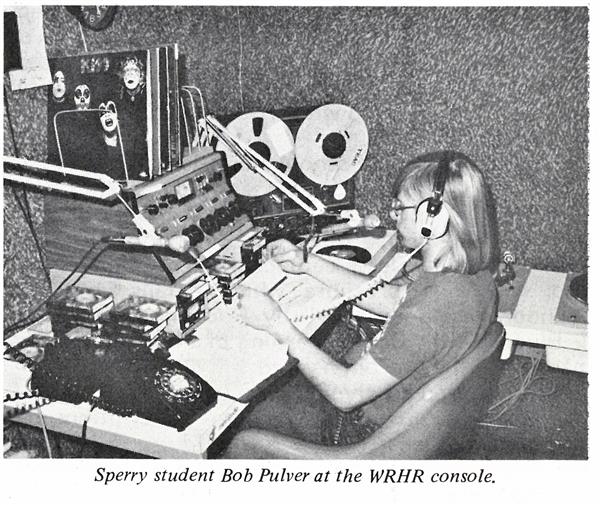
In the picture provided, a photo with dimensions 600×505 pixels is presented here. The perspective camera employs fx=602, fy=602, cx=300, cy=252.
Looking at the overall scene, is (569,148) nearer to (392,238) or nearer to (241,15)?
(392,238)

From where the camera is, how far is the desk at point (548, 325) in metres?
1.48

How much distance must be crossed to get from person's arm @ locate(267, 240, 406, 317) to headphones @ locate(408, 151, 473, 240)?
0.35m

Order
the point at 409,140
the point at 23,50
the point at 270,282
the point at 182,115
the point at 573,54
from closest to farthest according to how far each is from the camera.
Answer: the point at 23,50 < the point at 270,282 < the point at 573,54 < the point at 182,115 < the point at 409,140

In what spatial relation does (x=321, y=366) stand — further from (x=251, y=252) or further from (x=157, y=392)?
(x=251, y=252)

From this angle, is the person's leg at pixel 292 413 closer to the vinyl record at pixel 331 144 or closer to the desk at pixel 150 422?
the desk at pixel 150 422

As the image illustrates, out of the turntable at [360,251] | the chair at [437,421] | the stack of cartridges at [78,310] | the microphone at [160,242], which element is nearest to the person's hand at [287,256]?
the turntable at [360,251]

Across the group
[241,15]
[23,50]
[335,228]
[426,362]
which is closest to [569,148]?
[335,228]

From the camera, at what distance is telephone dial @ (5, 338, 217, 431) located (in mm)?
1075

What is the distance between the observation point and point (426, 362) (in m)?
→ 1.20

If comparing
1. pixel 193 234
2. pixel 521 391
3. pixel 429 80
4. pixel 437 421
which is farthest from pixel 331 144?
pixel 437 421

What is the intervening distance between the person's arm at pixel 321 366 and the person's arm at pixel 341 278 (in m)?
0.30

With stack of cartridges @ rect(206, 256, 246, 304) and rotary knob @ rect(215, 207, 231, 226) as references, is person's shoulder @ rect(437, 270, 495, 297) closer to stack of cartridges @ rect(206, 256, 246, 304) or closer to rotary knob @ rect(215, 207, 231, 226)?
stack of cartridges @ rect(206, 256, 246, 304)

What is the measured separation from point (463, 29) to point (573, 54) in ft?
1.05
